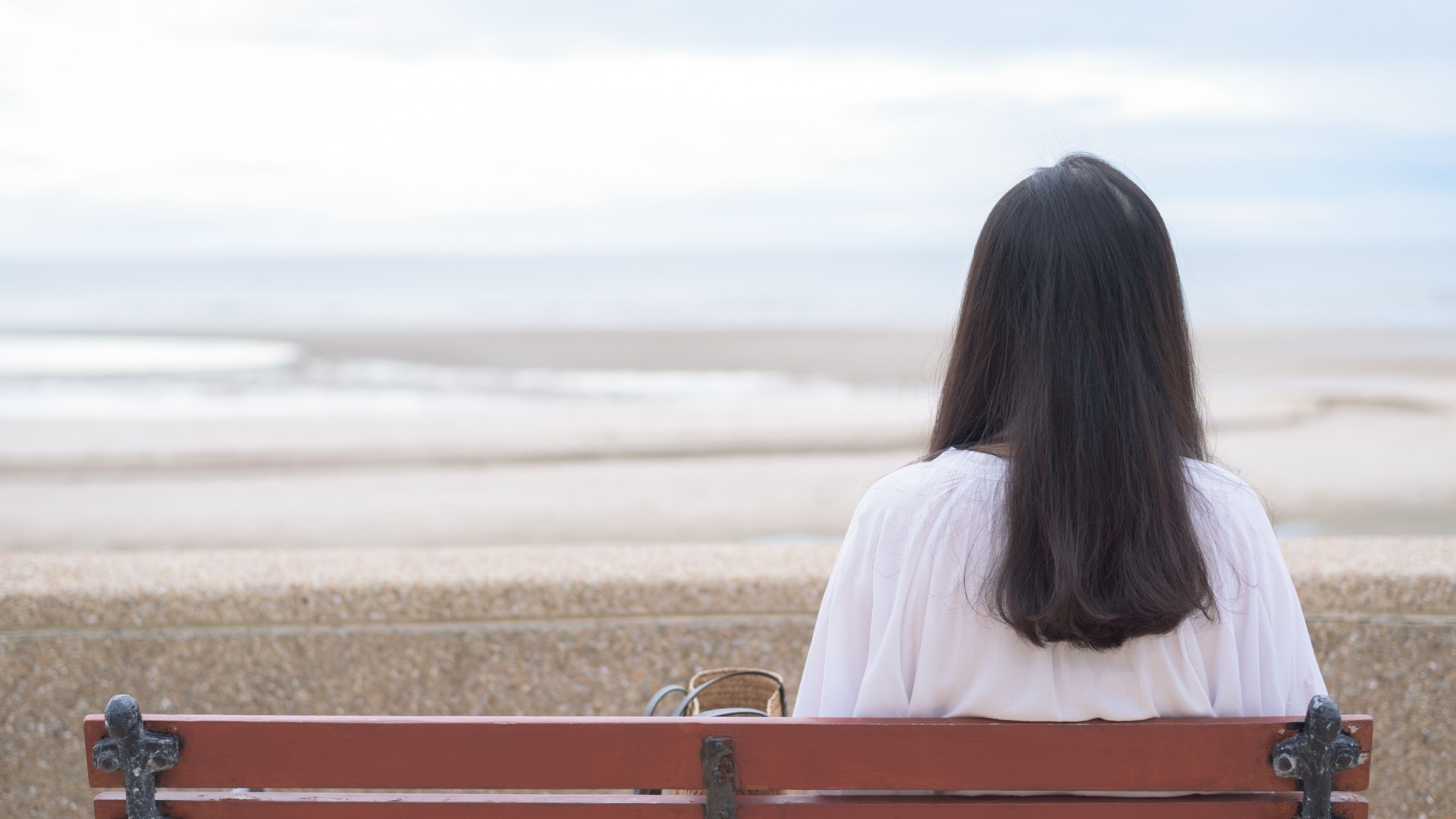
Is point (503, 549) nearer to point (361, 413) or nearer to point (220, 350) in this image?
point (361, 413)

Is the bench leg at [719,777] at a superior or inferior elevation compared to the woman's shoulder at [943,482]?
inferior

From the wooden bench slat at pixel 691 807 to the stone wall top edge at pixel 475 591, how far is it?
0.98 m

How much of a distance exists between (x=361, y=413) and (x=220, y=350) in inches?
469

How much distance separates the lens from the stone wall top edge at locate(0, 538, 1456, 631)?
2.79 meters

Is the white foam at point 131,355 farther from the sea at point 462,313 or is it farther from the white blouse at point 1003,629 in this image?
the white blouse at point 1003,629

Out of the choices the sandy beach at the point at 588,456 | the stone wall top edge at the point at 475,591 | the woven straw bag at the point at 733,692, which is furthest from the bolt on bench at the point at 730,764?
the sandy beach at the point at 588,456

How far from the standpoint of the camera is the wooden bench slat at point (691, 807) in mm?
1736

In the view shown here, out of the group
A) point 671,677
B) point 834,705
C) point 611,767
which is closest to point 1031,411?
point 834,705

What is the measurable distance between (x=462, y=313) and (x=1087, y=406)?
127 ft

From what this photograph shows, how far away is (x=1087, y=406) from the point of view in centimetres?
162

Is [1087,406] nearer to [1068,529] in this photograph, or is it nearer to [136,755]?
[1068,529]

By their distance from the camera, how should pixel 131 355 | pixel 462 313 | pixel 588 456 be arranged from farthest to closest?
1. pixel 462 313
2. pixel 131 355
3. pixel 588 456

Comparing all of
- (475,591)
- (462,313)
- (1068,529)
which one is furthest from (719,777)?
(462,313)

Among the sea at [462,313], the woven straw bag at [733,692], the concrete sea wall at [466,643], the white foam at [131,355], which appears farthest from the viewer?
the white foam at [131,355]
